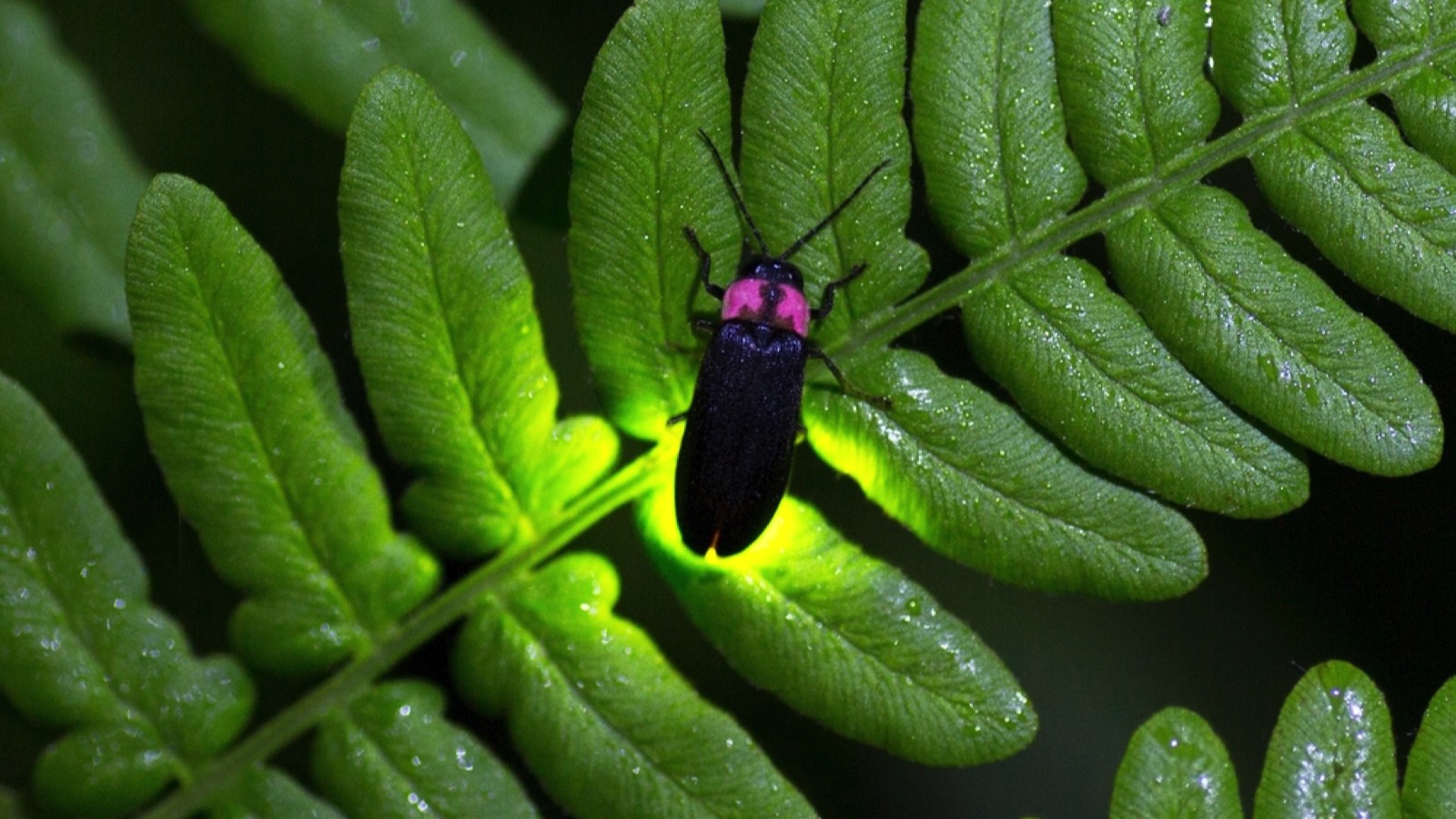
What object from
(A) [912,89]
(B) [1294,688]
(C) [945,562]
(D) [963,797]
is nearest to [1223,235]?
(A) [912,89]

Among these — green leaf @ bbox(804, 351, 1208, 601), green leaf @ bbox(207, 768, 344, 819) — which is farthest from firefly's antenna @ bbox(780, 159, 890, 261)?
green leaf @ bbox(207, 768, 344, 819)

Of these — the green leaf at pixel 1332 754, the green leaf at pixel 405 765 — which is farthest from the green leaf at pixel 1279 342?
the green leaf at pixel 405 765

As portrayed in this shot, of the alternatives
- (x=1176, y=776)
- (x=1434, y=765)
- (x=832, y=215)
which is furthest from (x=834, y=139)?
(x=1434, y=765)

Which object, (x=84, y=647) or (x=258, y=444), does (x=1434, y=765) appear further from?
(x=84, y=647)

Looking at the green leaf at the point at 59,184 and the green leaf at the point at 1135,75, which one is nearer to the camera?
the green leaf at the point at 1135,75

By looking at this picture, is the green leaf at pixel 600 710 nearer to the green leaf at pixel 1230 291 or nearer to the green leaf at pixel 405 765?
the green leaf at pixel 405 765
